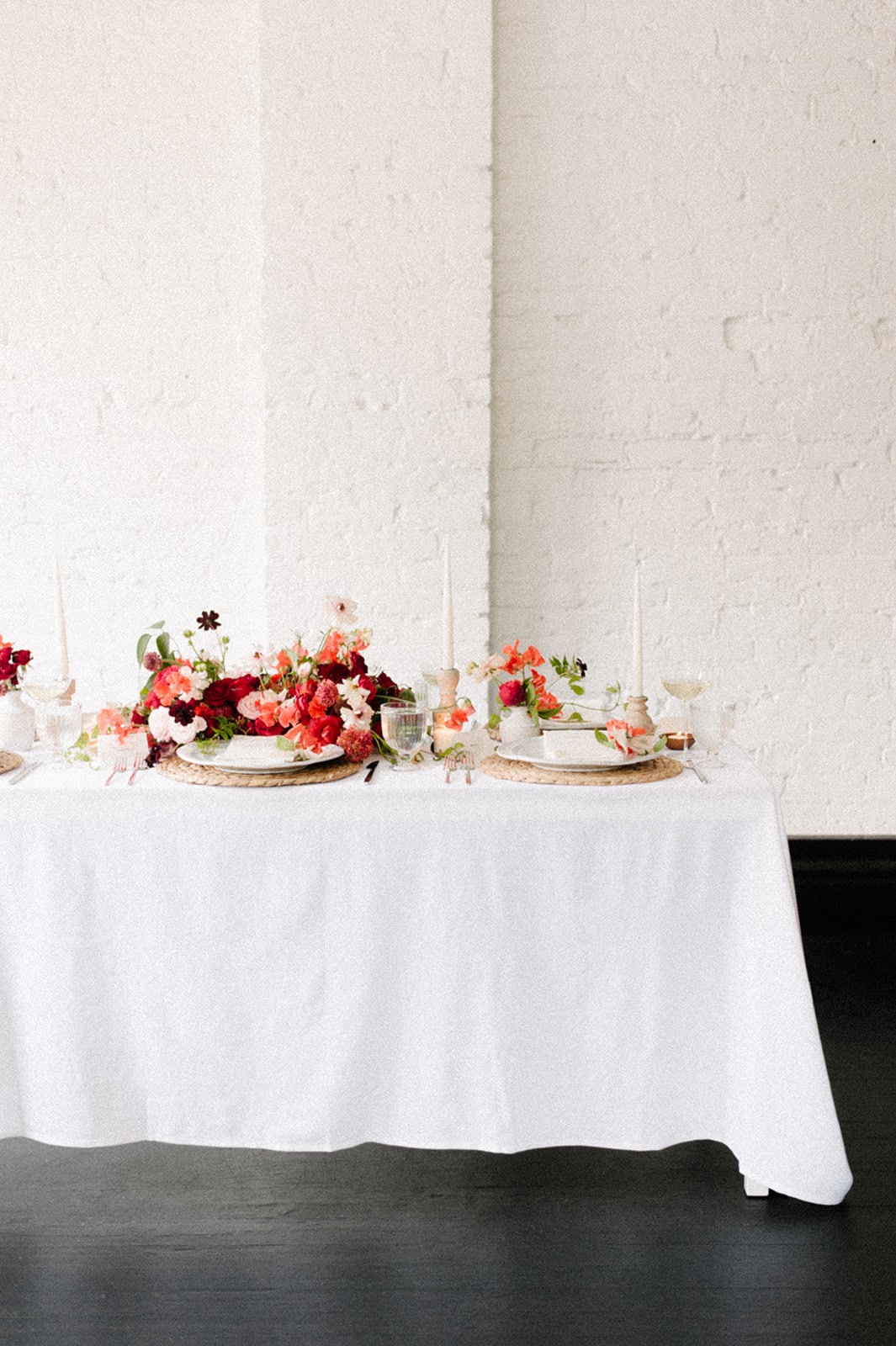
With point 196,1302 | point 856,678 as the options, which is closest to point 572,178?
point 856,678

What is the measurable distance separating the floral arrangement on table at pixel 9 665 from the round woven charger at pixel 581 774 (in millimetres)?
874

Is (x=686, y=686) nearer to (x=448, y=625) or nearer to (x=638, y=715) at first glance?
(x=638, y=715)

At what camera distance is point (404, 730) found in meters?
2.08

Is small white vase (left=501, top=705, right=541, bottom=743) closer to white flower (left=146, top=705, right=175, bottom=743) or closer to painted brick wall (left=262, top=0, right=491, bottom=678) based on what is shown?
white flower (left=146, top=705, right=175, bottom=743)

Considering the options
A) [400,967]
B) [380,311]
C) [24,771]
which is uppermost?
[380,311]

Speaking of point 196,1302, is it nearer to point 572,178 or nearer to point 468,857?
point 468,857

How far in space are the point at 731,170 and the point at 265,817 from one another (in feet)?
7.41

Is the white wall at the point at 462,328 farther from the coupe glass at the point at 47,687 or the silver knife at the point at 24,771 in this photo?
the silver knife at the point at 24,771

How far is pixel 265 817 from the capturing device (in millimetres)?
1939

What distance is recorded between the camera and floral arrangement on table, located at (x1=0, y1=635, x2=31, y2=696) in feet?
7.25

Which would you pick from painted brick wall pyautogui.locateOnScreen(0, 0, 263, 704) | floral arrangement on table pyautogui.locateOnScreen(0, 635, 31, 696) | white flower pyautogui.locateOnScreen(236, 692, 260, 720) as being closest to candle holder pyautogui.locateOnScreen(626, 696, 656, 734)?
white flower pyautogui.locateOnScreen(236, 692, 260, 720)

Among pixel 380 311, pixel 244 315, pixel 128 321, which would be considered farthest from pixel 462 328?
pixel 128 321

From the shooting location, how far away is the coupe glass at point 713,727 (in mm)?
2135

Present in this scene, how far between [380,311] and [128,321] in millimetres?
713
